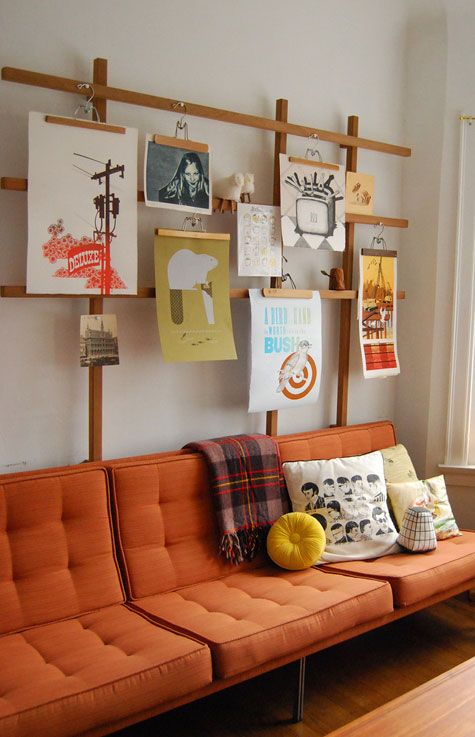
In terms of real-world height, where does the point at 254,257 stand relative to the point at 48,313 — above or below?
above

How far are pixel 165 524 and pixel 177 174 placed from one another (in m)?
1.30

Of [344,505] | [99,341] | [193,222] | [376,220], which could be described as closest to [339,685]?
[344,505]

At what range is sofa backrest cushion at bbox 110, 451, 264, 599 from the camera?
8.66 ft

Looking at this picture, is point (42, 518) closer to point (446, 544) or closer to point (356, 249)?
point (446, 544)

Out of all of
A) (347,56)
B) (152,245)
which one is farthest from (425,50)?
(152,245)

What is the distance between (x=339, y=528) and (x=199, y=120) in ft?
5.65

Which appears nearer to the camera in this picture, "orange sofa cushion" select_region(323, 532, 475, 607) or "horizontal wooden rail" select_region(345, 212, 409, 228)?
"orange sofa cushion" select_region(323, 532, 475, 607)

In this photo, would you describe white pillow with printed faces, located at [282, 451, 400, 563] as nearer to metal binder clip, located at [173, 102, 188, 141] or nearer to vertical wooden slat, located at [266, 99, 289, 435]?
vertical wooden slat, located at [266, 99, 289, 435]

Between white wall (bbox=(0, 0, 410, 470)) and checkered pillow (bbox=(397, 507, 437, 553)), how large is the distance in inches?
28.4

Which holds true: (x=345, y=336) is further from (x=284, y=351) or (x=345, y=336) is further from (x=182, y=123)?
(x=182, y=123)

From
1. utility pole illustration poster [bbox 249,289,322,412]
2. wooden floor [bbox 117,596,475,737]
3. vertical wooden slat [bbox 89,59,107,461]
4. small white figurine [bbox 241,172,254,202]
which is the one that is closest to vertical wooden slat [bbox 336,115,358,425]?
utility pole illustration poster [bbox 249,289,322,412]

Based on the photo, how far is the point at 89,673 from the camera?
2.01 metres

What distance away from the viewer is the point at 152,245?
2.97 m

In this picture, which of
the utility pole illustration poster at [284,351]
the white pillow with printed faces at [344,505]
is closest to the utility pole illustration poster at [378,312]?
the utility pole illustration poster at [284,351]
